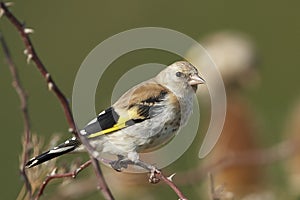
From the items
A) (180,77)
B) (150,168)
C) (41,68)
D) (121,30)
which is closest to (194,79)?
(180,77)

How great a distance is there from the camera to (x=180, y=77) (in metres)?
1.35

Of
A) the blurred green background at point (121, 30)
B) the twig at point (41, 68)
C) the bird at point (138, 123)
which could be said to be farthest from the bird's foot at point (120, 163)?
the blurred green background at point (121, 30)

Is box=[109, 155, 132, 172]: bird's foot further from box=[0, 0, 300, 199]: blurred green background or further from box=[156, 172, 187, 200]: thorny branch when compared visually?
box=[0, 0, 300, 199]: blurred green background

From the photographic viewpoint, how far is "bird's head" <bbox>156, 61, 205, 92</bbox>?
1.33 m

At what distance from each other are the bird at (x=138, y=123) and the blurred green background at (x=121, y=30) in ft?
17.4

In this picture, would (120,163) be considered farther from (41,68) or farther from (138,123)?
(41,68)

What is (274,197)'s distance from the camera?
106 inches

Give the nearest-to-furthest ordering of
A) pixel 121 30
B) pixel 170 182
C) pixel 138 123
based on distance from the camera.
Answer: pixel 170 182, pixel 138 123, pixel 121 30

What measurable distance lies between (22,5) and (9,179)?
378 centimetres

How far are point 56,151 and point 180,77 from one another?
0.19 metres

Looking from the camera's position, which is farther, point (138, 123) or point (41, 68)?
point (138, 123)

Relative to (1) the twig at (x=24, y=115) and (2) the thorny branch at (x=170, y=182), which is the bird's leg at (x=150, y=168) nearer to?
(2) the thorny branch at (x=170, y=182)

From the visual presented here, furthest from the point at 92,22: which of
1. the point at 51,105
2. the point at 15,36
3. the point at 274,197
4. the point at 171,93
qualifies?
the point at 171,93

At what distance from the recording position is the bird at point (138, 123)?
1.33 m
